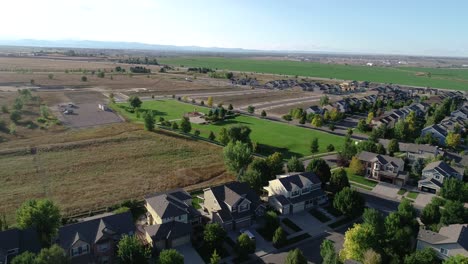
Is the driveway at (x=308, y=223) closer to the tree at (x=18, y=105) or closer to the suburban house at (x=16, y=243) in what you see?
the suburban house at (x=16, y=243)

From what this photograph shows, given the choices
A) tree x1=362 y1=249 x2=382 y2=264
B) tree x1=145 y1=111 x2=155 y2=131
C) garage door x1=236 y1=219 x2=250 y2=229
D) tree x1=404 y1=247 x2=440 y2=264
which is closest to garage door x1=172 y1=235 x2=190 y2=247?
garage door x1=236 y1=219 x2=250 y2=229

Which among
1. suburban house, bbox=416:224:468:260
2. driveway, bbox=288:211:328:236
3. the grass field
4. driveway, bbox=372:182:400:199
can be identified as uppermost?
suburban house, bbox=416:224:468:260

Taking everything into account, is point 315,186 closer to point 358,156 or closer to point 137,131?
point 358,156

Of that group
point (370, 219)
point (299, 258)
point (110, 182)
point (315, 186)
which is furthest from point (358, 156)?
point (110, 182)

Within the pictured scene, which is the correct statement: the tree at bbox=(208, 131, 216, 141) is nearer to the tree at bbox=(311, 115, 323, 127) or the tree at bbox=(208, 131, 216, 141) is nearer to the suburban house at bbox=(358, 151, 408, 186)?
the tree at bbox=(311, 115, 323, 127)

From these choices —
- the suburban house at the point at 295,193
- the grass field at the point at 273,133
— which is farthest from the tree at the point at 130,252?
the grass field at the point at 273,133

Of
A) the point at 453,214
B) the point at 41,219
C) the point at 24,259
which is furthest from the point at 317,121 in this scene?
Answer: the point at 24,259
